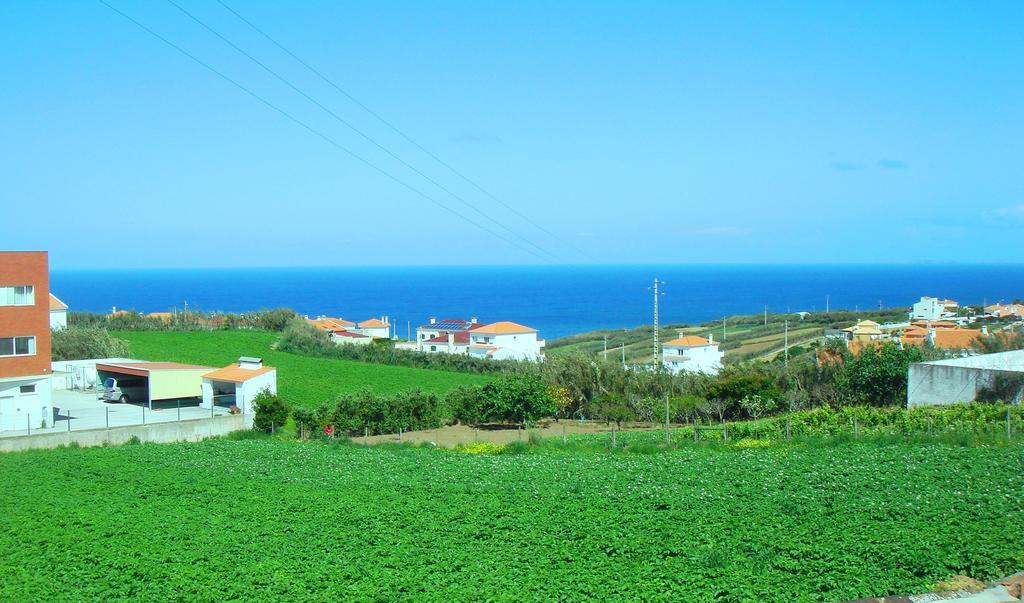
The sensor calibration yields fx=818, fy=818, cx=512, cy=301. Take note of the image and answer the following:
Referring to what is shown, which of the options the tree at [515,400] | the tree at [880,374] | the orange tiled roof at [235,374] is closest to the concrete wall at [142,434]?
the orange tiled roof at [235,374]

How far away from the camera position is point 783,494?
13.5 metres

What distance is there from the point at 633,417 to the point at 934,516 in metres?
22.5

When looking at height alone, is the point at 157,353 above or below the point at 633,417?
above

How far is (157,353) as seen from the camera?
4700 cm

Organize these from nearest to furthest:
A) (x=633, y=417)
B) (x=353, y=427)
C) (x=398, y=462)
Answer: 1. (x=398, y=462)
2. (x=353, y=427)
3. (x=633, y=417)

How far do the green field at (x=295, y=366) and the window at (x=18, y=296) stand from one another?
35.3 ft

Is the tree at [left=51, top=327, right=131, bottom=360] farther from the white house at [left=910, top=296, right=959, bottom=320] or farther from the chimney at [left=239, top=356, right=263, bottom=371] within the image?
the white house at [left=910, top=296, right=959, bottom=320]

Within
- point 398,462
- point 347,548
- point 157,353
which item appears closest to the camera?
point 347,548

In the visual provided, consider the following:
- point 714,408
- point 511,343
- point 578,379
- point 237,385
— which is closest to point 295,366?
point 237,385

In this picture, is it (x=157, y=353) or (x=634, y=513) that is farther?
(x=157, y=353)

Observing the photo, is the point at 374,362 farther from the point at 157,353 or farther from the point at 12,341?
the point at 12,341

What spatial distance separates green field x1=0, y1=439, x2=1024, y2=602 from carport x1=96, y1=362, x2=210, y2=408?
13620 mm

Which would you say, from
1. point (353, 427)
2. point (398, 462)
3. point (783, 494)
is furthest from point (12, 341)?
point (783, 494)

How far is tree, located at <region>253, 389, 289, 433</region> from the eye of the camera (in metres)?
29.2
